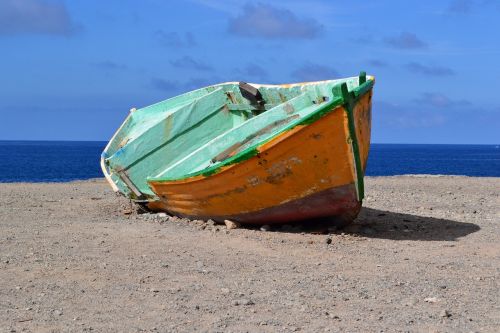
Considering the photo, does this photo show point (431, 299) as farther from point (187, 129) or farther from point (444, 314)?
point (187, 129)

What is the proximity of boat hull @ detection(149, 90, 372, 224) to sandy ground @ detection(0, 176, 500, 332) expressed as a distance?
0.27 m

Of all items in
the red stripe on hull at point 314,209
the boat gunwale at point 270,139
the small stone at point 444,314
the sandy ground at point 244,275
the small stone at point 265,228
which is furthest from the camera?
the small stone at point 265,228

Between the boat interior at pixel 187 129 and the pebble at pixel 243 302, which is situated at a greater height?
the boat interior at pixel 187 129

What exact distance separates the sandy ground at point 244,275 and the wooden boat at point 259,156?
0.31 meters

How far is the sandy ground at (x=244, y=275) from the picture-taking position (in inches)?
190

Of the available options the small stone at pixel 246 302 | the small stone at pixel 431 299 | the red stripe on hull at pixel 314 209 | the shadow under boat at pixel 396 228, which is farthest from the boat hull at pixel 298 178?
the small stone at pixel 246 302

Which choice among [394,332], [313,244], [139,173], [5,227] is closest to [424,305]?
[394,332]

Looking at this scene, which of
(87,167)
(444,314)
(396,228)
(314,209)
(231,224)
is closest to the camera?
(444,314)

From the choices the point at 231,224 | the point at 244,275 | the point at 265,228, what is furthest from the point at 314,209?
the point at 244,275

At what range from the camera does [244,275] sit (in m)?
6.16

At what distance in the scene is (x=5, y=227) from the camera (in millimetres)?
8602

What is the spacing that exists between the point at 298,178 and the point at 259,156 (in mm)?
480

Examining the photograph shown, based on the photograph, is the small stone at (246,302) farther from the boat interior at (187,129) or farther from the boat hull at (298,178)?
the boat interior at (187,129)

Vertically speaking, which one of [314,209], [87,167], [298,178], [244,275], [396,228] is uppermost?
[298,178]
